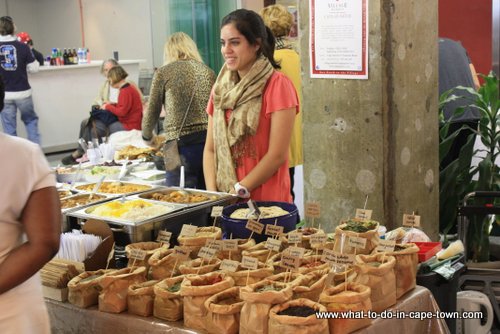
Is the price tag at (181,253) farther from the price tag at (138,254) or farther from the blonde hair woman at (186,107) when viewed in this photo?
the blonde hair woman at (186,107)

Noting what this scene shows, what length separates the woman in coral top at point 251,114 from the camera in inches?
135

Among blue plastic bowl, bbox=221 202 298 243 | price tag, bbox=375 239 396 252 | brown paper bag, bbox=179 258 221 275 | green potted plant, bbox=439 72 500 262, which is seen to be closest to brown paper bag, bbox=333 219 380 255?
price tag, bbox=375 239 396 252

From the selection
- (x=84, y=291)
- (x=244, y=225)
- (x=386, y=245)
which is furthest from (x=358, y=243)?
(x=84, y=291)

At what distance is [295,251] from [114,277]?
0.61 meters

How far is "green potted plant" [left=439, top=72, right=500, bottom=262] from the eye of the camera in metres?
4.29

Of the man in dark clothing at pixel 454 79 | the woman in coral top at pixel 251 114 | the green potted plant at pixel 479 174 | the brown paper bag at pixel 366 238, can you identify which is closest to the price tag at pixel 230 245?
the brown paper bag at pixel 366 238

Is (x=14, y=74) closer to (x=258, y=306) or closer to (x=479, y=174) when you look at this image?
(x=479, y=174)

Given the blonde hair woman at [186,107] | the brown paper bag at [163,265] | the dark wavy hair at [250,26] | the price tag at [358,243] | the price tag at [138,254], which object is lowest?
the brown paper bag at [163,265]

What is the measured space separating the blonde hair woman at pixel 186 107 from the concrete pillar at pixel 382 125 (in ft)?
2.49

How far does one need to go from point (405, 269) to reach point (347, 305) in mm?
391

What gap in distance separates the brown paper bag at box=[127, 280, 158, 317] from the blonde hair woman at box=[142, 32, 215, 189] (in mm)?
1955

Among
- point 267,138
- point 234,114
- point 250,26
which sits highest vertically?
point 250,26

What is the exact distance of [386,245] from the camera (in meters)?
2.56

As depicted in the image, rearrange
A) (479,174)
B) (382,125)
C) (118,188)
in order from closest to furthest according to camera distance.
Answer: (382,125), (118,188), (479,174)
